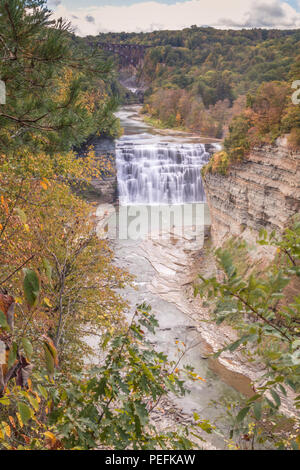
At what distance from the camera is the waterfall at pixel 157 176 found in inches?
943

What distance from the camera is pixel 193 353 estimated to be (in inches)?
416

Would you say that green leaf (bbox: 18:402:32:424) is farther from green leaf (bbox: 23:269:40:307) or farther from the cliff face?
the cliff face

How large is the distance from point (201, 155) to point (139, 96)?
25.8 meters

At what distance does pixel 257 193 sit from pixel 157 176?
12097mm

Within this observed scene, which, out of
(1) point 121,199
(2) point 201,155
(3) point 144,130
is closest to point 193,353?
(1) point 121,199

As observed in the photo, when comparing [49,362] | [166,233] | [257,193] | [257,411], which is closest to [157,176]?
[166,233]

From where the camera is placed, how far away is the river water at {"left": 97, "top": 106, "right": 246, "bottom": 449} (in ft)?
32.1

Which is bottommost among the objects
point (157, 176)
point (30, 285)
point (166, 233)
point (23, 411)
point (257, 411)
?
point (166, 233)

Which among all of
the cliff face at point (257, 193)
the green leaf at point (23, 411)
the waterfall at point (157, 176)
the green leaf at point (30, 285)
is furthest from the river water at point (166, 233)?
the green leaf at point (30, 285)

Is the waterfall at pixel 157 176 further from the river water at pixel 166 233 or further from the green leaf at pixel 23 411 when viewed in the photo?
the green leaf at pixel 23 411

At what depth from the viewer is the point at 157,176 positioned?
24031mm

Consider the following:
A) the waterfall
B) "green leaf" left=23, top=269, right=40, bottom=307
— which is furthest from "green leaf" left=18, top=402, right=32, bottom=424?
the waterfall

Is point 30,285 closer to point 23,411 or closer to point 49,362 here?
point 49,362
